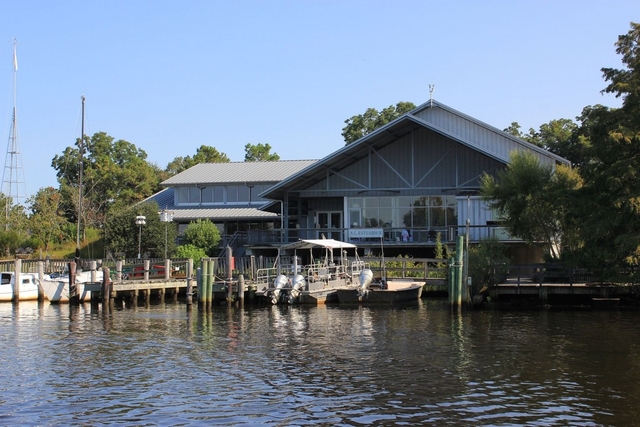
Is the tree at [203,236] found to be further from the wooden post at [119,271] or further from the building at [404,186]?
the wooden post at [119,271]

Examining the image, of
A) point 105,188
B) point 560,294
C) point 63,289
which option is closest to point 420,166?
point 560,294

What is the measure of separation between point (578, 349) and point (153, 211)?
116 ft

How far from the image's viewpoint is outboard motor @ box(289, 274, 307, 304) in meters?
35.9

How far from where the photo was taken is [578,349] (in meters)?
22.7

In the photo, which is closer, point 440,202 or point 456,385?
point 456,385

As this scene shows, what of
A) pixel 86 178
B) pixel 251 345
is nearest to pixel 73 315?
pixel 251 345

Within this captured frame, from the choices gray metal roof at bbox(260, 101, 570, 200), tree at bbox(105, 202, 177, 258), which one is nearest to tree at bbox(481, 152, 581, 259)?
gray metal roof at bbox(260, 101, 570, 200)

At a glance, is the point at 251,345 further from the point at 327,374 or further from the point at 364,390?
the point at 364,390

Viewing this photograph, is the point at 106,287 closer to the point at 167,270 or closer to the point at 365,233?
the point at 167,270

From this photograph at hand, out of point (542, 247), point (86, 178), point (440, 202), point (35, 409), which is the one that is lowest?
point (35, 409)

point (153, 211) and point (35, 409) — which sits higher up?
point (153, 211)

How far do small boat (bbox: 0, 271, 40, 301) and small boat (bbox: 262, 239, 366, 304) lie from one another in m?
12.0

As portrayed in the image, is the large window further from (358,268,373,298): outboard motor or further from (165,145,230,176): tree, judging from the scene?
(165,145,230,176): tree

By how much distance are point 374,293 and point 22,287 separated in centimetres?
1762
